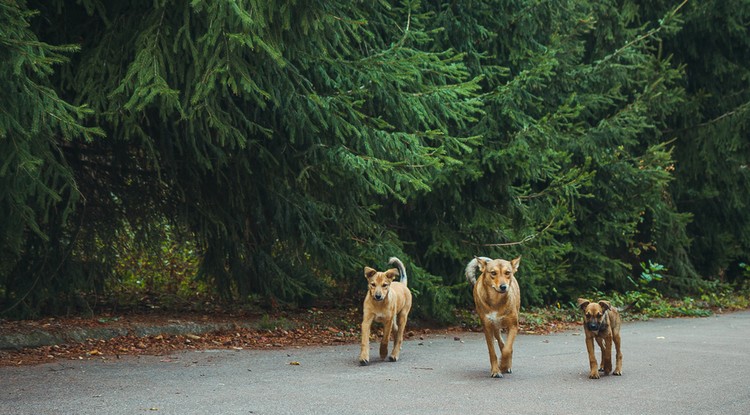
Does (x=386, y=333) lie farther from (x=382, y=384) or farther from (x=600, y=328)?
(x=600, y=328)

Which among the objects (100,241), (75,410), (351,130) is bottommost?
(75,410)

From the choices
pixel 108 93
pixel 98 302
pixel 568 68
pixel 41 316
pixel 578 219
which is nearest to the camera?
pixel 108 93

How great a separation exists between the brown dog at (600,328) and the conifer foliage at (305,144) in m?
3.21

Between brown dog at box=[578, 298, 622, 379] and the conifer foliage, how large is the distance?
10.5 feet

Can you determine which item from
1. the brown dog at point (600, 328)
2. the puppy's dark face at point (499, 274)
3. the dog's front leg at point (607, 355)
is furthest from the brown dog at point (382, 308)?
the dog's front leg at point (607, 355)

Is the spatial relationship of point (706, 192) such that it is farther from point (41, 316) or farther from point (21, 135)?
point (21, 135)

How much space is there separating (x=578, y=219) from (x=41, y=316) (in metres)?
11.5

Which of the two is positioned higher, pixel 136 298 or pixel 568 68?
pixel 568 68

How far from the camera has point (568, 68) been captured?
715 inches

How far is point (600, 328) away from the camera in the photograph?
1023cm

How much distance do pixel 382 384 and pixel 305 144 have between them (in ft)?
15.8

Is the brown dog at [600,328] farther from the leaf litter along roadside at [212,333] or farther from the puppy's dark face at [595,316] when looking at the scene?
the leaf litter along roadside at [212,333]

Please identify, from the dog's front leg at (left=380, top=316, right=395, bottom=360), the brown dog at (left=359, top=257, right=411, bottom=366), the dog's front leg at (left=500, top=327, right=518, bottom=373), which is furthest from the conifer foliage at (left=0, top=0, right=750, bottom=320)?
the dog's front leg at (left=500, top=327, right=518, bottom=373)

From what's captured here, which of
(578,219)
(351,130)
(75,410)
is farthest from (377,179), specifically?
(578,219)
